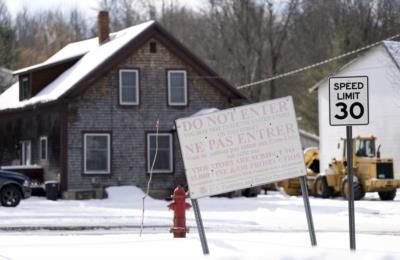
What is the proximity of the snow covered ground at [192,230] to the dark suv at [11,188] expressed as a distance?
45 cm

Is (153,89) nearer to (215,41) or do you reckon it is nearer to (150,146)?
(150,146)

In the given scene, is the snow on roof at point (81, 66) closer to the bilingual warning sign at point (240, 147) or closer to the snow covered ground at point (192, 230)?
the snow covered ground at point (192, 230)

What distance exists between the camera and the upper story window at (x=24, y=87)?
147ft

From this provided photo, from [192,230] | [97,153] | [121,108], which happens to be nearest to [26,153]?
[97,153]

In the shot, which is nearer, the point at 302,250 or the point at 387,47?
the point at 302,250

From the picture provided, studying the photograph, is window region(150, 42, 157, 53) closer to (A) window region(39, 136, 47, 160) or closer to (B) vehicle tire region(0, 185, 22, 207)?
(A) window region(39, 136, 47, 160)

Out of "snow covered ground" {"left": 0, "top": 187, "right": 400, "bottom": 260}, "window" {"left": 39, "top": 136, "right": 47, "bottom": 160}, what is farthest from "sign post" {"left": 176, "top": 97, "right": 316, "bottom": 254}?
"window" {"left": 39, "top": 136, "right": 47, "bottom": 160}

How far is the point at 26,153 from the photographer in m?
45.5

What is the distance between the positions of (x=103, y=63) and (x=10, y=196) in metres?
8.86

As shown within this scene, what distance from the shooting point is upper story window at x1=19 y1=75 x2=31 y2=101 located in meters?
44.7

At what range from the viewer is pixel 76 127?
40.7 meters

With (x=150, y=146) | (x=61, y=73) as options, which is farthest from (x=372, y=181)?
(x=61, y=73)

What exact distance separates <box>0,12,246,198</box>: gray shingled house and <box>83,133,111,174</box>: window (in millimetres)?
42

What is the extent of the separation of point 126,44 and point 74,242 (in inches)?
980
